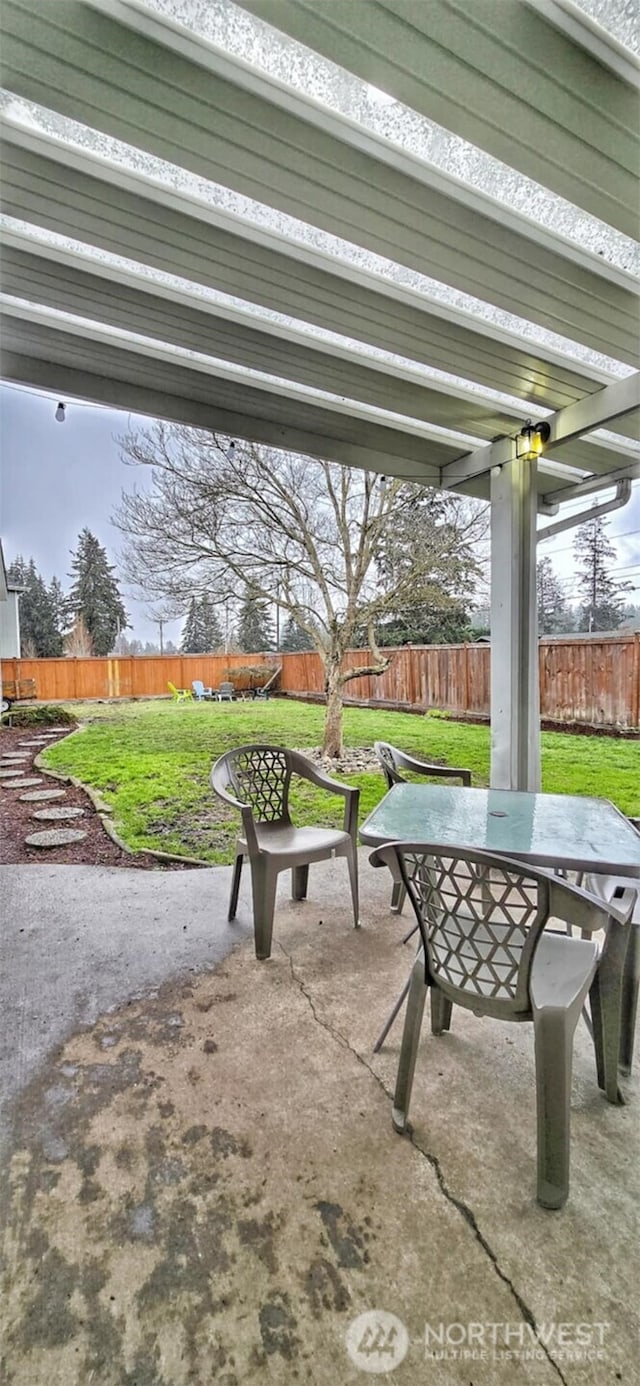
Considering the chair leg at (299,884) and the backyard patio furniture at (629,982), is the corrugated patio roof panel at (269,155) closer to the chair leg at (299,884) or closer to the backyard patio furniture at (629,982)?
the backyard patio furniture at (629,982)

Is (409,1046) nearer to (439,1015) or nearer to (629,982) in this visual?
(439,1015)

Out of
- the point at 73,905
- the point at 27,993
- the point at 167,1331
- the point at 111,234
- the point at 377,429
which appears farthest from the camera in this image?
the point at 377,429

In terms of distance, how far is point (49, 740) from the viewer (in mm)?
6324

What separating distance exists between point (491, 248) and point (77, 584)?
5.28 meters

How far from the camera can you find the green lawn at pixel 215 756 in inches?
150

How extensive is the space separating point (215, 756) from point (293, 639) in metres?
1.64

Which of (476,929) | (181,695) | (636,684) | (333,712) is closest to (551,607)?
(636,684)

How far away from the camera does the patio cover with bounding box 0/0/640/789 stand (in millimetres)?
1238

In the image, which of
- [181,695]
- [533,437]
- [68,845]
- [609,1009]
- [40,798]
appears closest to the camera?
[609,1009]

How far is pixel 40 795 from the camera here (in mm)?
4344

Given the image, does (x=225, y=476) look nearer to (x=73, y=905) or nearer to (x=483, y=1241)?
(x=73, y=905)

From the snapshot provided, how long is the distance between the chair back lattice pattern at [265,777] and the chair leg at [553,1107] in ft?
5.62

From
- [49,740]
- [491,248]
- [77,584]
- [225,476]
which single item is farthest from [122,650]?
[491,248]

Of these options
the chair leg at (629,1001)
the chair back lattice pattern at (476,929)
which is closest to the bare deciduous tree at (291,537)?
the chair leg at (629,1001)
